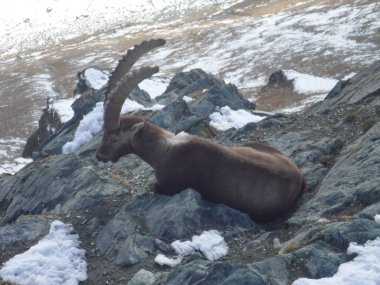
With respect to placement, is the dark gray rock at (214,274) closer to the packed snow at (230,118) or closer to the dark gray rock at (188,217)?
the dark gray rock at (188,217)

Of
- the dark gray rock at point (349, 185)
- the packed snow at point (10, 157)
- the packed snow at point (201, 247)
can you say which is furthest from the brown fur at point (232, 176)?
the packed snow at point (10, 157)

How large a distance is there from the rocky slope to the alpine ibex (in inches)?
13.5

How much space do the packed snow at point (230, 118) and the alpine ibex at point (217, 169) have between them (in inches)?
465

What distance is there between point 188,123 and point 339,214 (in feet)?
43.6

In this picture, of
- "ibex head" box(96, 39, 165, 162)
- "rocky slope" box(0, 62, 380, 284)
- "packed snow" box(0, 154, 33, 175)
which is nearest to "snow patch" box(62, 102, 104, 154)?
"rocky slope" box(0, 62, 380, 284)

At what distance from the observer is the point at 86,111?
29.4 metres

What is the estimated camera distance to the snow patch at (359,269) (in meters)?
8.73

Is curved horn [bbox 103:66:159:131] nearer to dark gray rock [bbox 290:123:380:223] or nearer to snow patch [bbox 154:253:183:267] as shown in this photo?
snow patch [bbox 154:253:183:267]

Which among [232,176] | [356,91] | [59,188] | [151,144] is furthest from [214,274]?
[356,91]

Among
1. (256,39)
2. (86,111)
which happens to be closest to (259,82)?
(256,39)

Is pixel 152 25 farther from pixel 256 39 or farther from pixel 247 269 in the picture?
pixel 247 269

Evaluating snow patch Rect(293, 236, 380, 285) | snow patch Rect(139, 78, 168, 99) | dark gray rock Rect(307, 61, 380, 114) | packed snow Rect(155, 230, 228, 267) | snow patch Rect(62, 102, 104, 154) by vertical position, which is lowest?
snow patch Rect(139, 78, 168, 99)

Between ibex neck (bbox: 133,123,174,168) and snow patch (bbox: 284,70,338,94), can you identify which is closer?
ibex neck (bbox: 133,123,174,168)

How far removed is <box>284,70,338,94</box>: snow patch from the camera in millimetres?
56500
